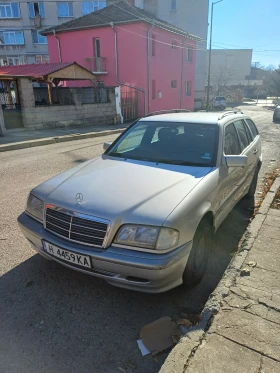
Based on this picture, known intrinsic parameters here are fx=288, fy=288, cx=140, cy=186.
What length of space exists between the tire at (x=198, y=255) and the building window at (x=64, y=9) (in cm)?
4353

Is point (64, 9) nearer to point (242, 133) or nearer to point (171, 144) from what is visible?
point (242, 133)

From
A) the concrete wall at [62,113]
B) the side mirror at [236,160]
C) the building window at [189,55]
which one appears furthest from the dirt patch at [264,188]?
the building window at [189,55]

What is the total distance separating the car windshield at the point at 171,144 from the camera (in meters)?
3.30

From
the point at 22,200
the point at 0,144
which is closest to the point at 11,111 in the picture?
the point at 0,144

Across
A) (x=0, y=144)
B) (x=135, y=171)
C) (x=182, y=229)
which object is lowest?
(x=0, y=144)

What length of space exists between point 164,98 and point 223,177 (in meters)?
24.0

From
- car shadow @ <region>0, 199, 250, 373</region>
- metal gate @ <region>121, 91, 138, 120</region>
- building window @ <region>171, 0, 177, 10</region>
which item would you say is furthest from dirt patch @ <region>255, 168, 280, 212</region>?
building window @ <region>171, 0, 177, 10</region>

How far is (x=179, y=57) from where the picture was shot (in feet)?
89.7

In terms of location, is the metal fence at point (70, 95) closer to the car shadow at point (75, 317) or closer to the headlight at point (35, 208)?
the headlight at point (35, 208)

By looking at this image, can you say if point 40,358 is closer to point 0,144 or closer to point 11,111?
point 0,144

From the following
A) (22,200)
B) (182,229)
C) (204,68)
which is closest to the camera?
(182,229)

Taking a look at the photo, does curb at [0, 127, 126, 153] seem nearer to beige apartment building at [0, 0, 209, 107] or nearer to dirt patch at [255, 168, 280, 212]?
dirt patch at [255, 168, 280, 212]

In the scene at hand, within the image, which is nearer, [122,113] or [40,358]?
[40,358]

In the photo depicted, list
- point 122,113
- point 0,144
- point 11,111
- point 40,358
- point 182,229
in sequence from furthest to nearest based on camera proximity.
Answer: point 122,113 < point 11,111 < point 0,144 < point 182,229 < point 40,358
